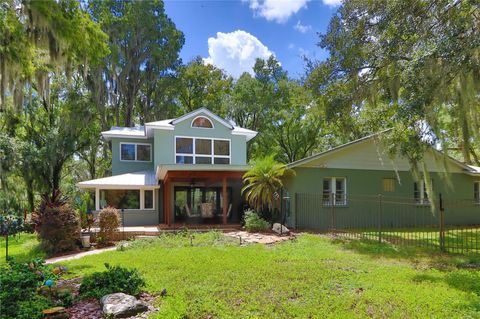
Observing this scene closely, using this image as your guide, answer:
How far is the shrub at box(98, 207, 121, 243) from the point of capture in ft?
38.7

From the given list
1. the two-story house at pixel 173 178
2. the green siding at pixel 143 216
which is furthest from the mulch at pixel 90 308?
the green siding at pixel 143 216

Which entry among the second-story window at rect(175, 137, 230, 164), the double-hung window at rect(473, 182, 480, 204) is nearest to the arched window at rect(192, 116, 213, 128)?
the second-story window at rect(175, 137, 230, 164)

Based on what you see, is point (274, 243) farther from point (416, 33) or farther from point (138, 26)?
point (138, 26)

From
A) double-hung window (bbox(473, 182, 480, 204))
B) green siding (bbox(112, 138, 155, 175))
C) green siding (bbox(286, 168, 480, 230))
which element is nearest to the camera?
green siding (bbox(286, 168, 480, 230))

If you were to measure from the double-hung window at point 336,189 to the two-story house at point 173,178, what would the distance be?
3.63m

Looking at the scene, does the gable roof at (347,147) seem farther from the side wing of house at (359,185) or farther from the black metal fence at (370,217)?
the black metal fence at (370,217)

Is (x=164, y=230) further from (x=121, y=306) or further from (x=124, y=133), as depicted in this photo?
(x=121, y=306)

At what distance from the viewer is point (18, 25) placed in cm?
635

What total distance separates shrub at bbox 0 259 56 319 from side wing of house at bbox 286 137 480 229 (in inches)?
375

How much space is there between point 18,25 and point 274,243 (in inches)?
335

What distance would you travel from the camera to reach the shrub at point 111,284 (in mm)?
5418

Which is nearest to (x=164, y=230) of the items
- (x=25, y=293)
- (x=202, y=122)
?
(x=202, y=122)

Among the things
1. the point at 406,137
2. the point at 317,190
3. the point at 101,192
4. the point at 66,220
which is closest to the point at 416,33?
the point at 406,137

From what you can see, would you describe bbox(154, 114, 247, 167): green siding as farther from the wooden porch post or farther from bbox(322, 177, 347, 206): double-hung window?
bbox(322, 177, 347, 206): double-hung window
